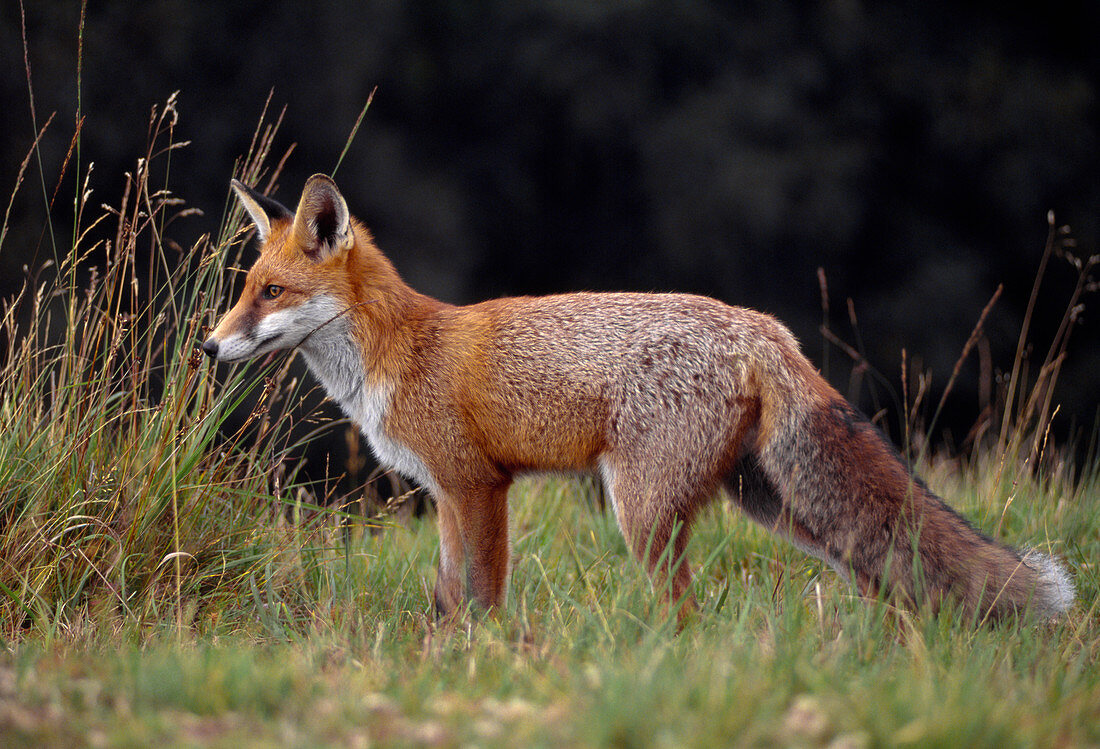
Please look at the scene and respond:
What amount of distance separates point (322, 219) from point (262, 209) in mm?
269

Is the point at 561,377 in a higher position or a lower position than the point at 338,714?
higher

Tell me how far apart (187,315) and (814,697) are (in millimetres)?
2811

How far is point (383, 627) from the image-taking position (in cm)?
301

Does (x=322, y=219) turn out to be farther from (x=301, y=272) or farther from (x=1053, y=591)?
(x=1053, y=591)

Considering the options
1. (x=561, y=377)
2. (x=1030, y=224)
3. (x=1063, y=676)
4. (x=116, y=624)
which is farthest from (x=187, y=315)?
(x=1030, y=224)

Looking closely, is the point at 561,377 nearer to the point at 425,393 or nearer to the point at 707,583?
the point at 425,393

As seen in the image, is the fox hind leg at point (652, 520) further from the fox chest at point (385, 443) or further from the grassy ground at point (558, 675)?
the fox chest at point (385, 443)

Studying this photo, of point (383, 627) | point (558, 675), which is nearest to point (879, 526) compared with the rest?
point (558, 675)

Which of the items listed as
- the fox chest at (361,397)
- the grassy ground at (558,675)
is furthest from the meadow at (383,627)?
the fox chest at (361,397)

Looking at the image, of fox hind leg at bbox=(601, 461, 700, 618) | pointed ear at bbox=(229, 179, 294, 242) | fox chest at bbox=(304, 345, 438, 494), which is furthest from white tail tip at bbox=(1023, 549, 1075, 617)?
pointed ear at bbox=(229, 179, 294, 242)

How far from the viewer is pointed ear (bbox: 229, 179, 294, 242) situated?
12.5 ft

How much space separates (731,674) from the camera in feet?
7.19

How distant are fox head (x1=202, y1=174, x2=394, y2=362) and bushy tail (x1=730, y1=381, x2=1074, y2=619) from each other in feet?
5.83

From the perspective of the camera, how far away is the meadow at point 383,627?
6.36ft
